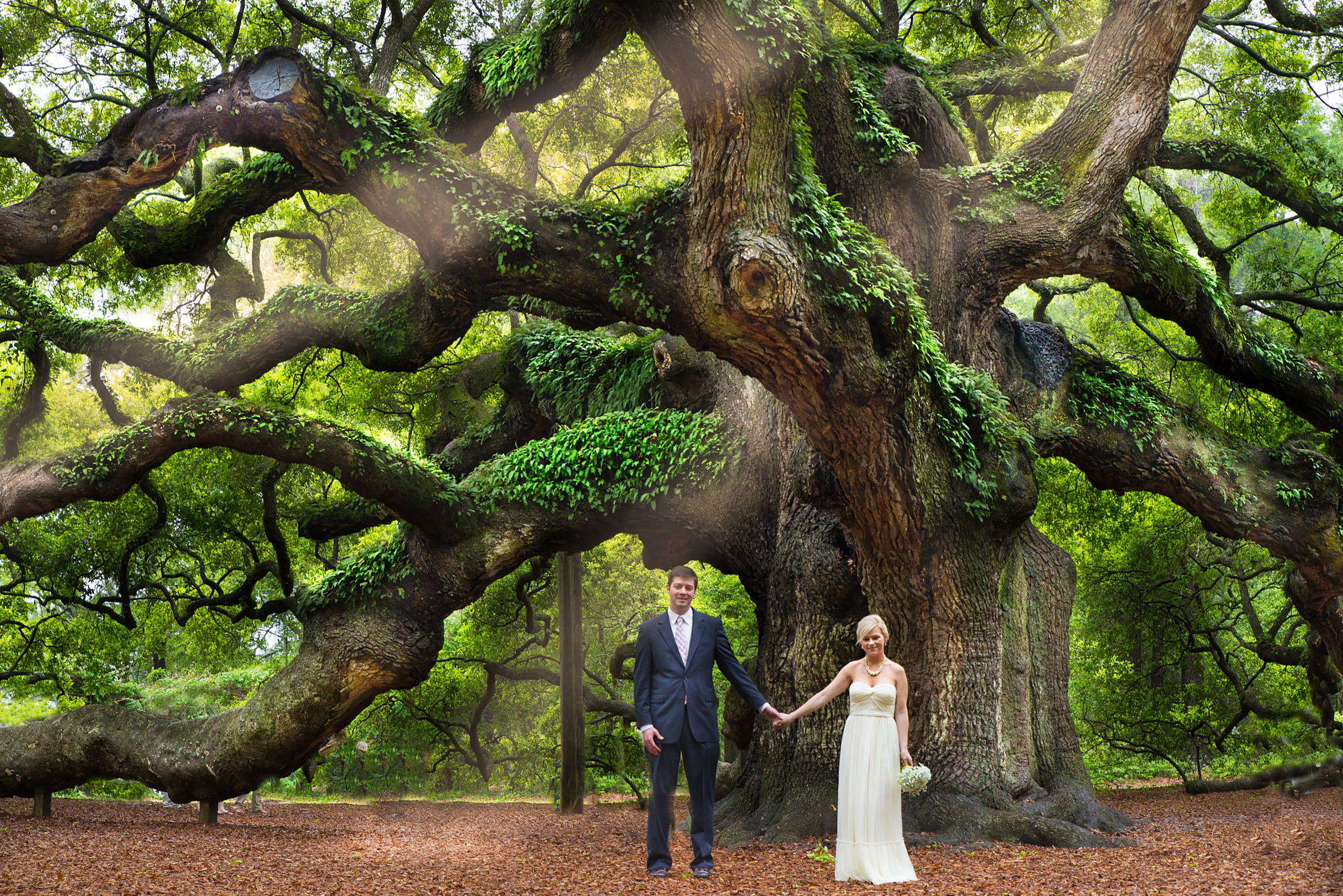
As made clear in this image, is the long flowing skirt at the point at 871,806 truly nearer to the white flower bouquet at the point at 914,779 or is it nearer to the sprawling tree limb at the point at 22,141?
the white flower bouquet at the point at 914,779

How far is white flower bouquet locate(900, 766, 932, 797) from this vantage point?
205 inches

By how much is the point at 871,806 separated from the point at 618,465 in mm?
4066

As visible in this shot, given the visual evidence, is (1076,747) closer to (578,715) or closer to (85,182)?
(578,715)

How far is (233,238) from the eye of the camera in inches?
581

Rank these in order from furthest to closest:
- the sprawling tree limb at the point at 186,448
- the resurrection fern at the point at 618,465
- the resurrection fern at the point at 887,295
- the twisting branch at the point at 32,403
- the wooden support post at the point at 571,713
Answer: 1. the wooden support post at the point at 571,713
2. the twisting branch at the point at 32,403
3. the resurrection fern at the point at 618,465
4. the sprawling tree limb at the point at 186,448
5. the resurrection fern at the point at 887,295

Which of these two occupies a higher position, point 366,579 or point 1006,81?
point 1006,81

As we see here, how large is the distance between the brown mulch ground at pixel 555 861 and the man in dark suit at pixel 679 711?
0.88 feet

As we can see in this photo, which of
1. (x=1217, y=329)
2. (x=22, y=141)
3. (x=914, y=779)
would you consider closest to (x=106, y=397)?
(x=22, y=141)

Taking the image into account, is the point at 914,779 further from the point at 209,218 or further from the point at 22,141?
the point at 22,141

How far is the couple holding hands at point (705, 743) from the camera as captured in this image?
197 inches

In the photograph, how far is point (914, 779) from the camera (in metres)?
5.21

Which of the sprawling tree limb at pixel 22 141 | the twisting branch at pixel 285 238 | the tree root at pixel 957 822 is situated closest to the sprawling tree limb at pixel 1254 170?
the tree root at pixel 957 822

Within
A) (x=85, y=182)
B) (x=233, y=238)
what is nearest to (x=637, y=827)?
(x=85, y=182)

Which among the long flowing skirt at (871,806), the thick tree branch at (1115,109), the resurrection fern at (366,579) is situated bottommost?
the long flowing skirt at (871,806)
